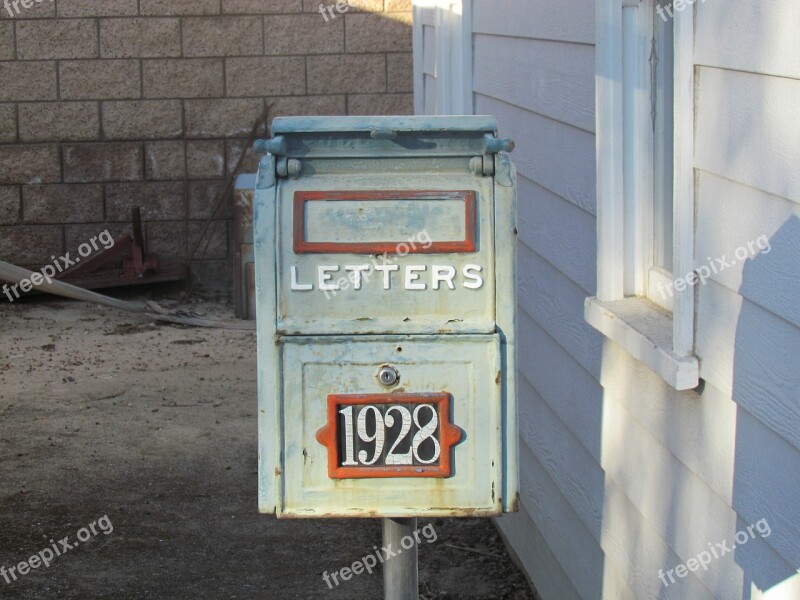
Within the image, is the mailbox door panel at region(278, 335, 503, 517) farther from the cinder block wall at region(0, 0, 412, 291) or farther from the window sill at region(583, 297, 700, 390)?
the cinder block wall at region(0, 0, 412, 291)

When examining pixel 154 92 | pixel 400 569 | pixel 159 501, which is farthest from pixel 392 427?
pixel 154 92

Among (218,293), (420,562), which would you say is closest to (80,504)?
(420,562)

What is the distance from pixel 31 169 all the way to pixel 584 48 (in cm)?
661

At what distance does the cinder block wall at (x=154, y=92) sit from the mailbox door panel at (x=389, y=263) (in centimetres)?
682

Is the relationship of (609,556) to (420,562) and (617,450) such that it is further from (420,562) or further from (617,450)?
(420,562)

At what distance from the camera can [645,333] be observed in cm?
273

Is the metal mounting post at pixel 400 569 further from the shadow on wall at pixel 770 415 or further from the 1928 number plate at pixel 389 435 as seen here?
the shadow on wall at pixel 770 415

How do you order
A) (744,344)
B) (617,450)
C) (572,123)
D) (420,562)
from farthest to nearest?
(420,562), (572,123), (617,450), (744,344)

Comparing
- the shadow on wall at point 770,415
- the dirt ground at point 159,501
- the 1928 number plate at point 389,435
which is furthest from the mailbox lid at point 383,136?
the dirt ground at point 159,501

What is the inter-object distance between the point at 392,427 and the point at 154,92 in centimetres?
727

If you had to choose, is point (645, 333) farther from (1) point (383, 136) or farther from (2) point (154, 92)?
(2) point (154, 92)

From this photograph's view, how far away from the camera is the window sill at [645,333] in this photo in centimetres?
248

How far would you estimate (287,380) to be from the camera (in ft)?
7.70

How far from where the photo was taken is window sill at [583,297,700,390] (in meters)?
2.48
